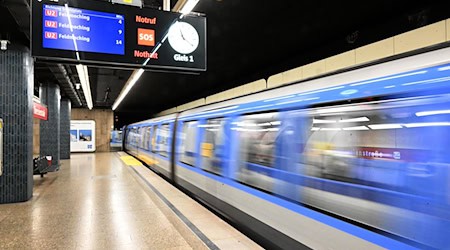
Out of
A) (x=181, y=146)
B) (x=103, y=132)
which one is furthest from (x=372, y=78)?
(x=103, y=132)

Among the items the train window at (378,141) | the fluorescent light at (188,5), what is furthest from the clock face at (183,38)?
the train window at (378,141)

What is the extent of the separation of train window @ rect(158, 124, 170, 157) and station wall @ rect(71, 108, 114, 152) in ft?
48.5

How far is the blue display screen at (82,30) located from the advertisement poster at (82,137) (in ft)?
54.5

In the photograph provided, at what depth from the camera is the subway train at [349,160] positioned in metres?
1.88

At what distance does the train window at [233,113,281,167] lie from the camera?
357 centimetres

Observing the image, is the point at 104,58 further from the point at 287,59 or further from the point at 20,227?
the point at 287,59

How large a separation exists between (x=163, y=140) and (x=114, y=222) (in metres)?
5.04

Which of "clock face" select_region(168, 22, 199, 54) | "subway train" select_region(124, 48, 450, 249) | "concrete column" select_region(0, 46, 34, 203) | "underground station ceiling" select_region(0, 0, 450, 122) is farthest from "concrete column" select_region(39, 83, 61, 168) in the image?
"subway train" select_region(124, 48, 450, 249)

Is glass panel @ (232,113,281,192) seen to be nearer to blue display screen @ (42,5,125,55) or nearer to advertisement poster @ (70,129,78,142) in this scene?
blue display screen @ (42,5,125,55)

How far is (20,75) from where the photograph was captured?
5.81 meters

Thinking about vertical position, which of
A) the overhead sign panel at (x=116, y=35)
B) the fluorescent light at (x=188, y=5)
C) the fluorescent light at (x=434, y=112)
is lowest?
the fluorescent light at (x=434, y=112)

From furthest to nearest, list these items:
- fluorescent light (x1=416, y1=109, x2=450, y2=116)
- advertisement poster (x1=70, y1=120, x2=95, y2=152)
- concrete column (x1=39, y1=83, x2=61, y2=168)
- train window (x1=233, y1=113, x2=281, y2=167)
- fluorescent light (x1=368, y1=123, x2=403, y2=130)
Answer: advertisement poster (x1=70, y1=120, x2=95, y2=152) < concrete column (x1=39, y1=83, x2=61, y2=168) < train window (x1=233, y1=113, x2=281, y2=167) < fluorescent light (x1=368, y1=123, x2=403, y2=130) < fluorescent light (x1=416, y1=109, x2=450, y2=116)

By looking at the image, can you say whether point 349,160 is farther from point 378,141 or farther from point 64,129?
point 64,129

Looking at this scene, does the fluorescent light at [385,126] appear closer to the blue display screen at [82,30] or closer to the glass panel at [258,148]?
the glass panel at [258,148]
